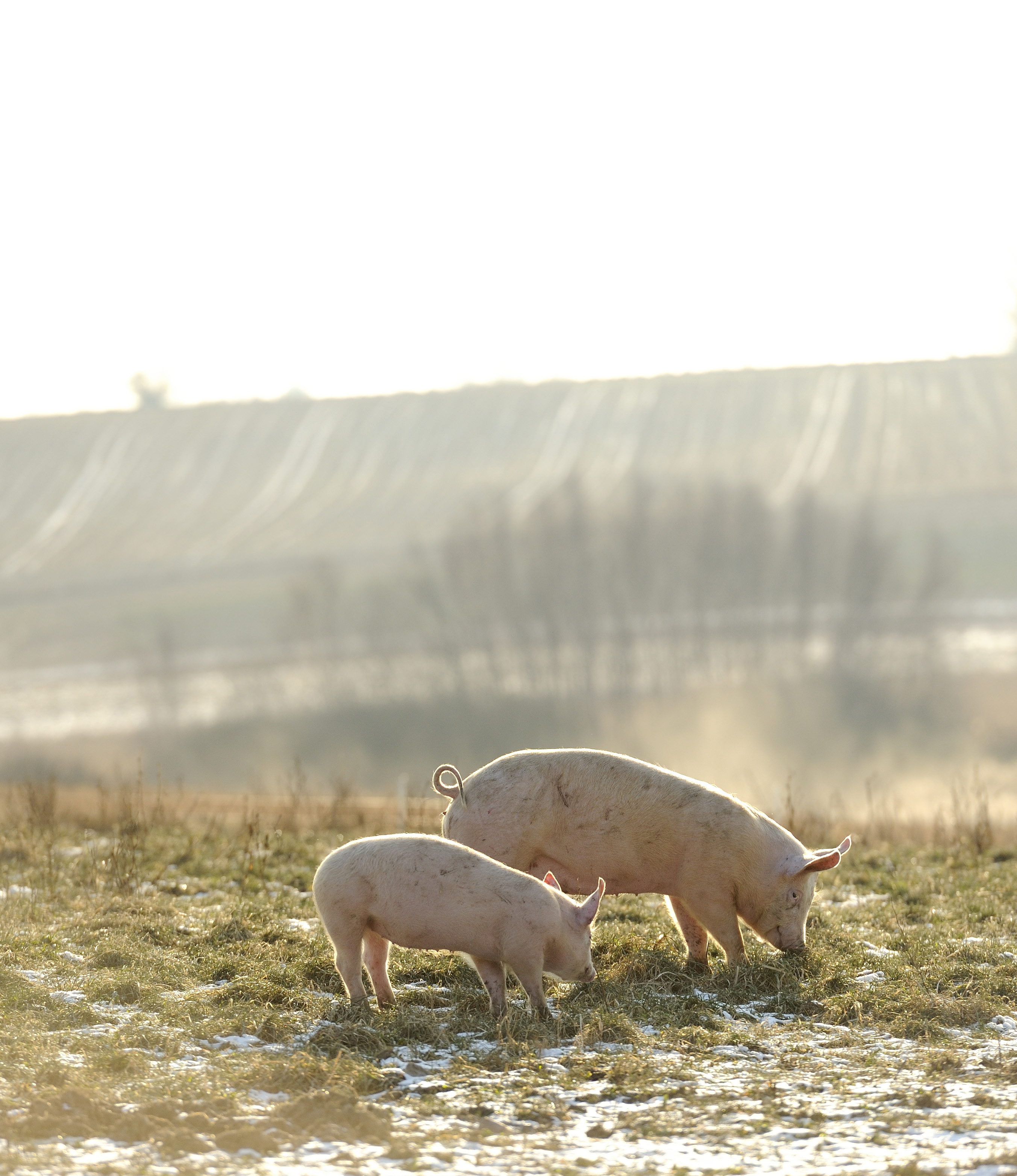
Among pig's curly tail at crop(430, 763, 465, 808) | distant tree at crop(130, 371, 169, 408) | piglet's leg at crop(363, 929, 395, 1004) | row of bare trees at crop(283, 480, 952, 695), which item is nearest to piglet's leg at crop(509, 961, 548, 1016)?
piglet's leg at crop(363, 929, 395, 1004)

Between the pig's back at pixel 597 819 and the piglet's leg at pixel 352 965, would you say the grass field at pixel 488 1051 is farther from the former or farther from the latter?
the pig's back at pixel 597 819

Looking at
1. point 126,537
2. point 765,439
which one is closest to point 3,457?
point 126,537

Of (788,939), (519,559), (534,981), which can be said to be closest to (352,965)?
(534,981)

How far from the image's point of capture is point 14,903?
30.2 feet

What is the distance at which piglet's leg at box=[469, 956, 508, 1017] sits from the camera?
686 centimetres

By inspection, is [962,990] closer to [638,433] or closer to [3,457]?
[638,433]

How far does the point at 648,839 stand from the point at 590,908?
3.11ft

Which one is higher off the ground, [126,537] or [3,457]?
[3,457]

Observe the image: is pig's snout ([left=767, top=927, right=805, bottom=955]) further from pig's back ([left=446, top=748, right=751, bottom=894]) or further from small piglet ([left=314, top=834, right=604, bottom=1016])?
small piglet ([left=314, top=834, right=604, bottom=1016])

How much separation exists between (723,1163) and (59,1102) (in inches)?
107

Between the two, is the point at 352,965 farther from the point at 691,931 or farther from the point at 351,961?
the point at 691,931

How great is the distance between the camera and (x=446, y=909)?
6766 mm

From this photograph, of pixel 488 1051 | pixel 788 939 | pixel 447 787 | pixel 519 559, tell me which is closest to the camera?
pixel 488 1051

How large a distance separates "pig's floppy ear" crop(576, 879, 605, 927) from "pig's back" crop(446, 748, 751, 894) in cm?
82
